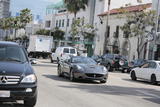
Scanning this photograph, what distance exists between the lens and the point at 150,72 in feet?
78.6

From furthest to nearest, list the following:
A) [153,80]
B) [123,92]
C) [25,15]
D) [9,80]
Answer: [25,15] → [153,80] → [123,92] → [9,80]

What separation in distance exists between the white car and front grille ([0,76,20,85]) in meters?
13.9

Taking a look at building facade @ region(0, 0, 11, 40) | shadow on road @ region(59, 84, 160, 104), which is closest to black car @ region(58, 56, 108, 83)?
shadow on road @ region(59, 84, 160, 104)

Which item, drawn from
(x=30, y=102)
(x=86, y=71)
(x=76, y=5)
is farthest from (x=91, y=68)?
(x=76, y=5)

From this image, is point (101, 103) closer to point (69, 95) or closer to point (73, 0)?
point (69, 95)

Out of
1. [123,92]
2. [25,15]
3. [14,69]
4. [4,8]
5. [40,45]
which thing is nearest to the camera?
[14,69]

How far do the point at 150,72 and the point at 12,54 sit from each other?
13.6m

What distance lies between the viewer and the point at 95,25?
2682 inches

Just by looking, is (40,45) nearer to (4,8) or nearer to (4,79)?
(4,79)

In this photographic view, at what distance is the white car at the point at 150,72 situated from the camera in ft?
76.4

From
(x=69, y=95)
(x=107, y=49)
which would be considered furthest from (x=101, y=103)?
(x=107, y=49)

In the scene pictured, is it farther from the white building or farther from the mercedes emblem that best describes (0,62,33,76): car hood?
the white building

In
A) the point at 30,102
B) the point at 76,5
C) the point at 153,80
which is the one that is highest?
the point at 76,5

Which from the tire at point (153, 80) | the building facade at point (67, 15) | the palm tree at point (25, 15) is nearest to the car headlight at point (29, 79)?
the tire at point (153, 80)
